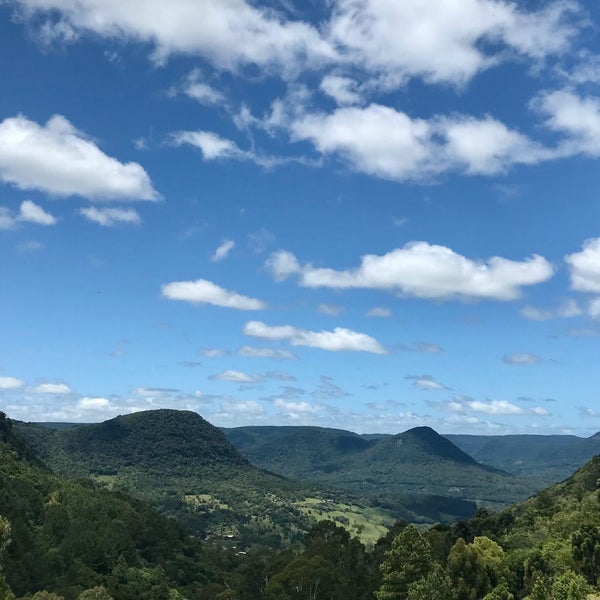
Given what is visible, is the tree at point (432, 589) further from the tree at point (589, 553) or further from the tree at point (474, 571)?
the tree at point (589, 553)

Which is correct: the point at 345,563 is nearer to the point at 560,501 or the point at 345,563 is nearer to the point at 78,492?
the point at 560,501

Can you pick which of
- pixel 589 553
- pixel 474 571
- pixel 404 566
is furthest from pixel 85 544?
pixel 589 553

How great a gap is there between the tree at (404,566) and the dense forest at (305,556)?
0.11 m

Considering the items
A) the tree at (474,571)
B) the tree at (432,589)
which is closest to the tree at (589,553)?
the tree at (474,571)

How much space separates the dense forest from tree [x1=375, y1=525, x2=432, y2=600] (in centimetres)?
11

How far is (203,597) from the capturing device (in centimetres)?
10881

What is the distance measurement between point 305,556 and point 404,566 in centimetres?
3143

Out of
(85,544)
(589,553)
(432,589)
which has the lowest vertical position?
(85,544)

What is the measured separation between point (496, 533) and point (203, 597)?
52.0 m

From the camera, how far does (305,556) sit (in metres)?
98.8

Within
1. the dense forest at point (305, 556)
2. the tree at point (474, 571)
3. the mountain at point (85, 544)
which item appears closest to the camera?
the dense forest at point (305, 556)

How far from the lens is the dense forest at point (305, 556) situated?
65.2 m

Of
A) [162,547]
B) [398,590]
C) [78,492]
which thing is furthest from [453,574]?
[78,492]

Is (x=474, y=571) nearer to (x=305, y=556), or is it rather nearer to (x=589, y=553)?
(x=589, y=553)
